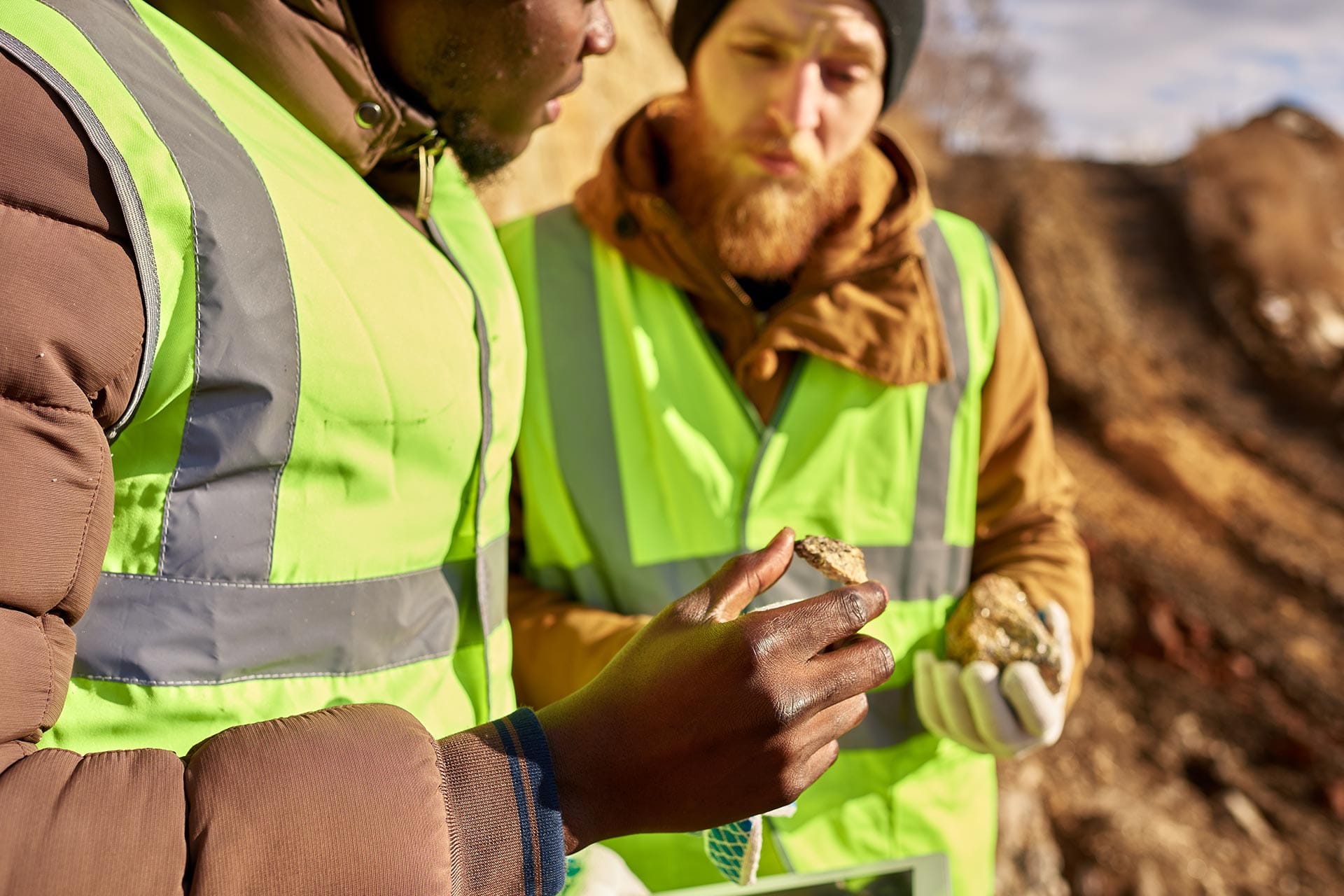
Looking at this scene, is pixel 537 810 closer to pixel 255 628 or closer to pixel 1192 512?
pixel 255 628

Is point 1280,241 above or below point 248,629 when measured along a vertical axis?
below

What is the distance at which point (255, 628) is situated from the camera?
1152mm

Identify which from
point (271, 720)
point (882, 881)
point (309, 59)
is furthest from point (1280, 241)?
point (271, 720)

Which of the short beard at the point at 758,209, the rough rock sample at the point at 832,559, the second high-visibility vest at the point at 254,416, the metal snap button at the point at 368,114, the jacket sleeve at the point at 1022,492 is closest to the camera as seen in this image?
the second high-visibility vest at the point at 254,416

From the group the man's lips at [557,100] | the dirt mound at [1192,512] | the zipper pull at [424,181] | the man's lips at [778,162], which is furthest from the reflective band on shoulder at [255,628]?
the dirt mound at [1192,512]

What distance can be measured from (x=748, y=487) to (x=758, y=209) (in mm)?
716

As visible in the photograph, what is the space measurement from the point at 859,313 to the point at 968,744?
94 centimetres

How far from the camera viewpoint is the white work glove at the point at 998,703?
74.0 inches

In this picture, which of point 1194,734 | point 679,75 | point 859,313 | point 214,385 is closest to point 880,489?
point 859,313

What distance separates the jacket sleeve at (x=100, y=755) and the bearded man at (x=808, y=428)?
3.16 ft

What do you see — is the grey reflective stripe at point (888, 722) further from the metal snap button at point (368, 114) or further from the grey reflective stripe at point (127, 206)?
the grey reflective stripe at point (127, 206)

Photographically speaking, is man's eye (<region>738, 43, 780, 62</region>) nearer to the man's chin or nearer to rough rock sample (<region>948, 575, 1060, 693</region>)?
the man's chin

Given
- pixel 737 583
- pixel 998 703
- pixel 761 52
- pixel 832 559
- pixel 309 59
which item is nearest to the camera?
pixel 737 583

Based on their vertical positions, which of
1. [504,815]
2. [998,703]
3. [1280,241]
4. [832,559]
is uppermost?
[504,815]
